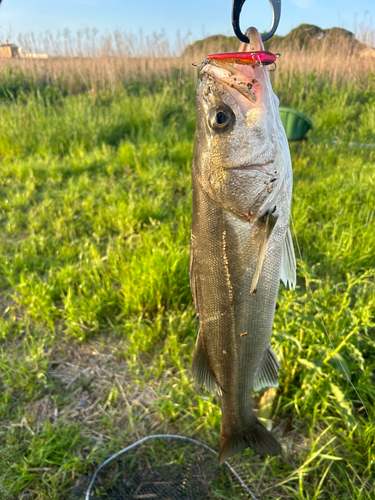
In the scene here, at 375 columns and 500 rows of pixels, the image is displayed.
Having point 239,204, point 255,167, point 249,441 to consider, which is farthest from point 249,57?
point 249,441

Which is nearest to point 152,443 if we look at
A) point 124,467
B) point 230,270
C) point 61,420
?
point 124,467

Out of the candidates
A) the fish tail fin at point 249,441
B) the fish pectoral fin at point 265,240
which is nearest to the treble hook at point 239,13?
the fish pectoral fin at point 265,240

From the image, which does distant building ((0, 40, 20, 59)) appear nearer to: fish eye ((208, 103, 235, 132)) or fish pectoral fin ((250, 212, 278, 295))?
fish eye ((208, 103, 235, 132))

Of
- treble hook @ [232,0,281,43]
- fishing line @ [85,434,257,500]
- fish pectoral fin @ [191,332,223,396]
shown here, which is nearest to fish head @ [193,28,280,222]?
treble hook @ [232,0,281,43]

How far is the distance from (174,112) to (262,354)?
691cm

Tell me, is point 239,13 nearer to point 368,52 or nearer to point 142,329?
point 142,329

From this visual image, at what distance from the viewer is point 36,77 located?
28.6 feet

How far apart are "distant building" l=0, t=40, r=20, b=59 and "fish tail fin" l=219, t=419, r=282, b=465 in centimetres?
996

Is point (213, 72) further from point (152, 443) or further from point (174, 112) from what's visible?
point (174, 112)

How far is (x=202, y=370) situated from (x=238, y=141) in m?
0.92

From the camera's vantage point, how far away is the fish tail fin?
1477 millimetres

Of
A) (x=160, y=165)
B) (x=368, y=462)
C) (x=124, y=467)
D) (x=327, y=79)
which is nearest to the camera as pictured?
(x=368, y=462)

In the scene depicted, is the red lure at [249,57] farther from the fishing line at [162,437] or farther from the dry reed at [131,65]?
the dry reed at [131,65]

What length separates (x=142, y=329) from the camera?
8.30ft
